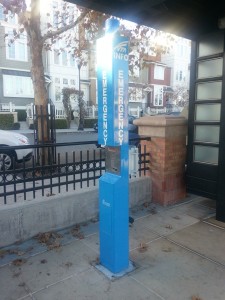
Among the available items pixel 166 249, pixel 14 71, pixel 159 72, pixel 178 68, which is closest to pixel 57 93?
pixel 14 71

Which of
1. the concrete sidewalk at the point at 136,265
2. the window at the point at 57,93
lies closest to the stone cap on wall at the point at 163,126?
the concrete sidewalk at the point at 136,265

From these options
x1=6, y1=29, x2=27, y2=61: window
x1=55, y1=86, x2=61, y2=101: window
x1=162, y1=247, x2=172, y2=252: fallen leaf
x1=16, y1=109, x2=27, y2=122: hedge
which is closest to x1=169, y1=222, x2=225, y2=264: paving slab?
x1=162, y1=247, x2=172, y2=252: fallen leaf

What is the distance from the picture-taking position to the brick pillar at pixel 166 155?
203 inches

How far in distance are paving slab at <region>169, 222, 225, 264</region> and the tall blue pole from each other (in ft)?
3.69

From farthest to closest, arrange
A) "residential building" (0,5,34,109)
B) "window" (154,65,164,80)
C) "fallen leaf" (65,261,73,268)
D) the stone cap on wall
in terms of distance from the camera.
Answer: "window" (154,65,164,80), "residential building" (0,5,34,109), the stone cap on wall, "fallen leaf" (65,261,73,268)

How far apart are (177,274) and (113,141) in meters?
1.72

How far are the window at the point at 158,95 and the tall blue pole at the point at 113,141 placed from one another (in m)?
38.6

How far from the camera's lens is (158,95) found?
41.2m

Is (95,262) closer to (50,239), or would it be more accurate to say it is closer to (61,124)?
(50,239)

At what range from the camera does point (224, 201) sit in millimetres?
4484

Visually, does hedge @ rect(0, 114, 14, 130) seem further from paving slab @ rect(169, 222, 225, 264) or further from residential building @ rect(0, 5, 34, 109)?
paving slab @ rect(169, 222, 225, 264)

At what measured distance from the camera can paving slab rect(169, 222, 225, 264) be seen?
11.7ft

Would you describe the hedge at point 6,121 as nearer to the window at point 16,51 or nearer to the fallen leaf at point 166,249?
the window at point 16,51

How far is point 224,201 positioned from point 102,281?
2561mm
